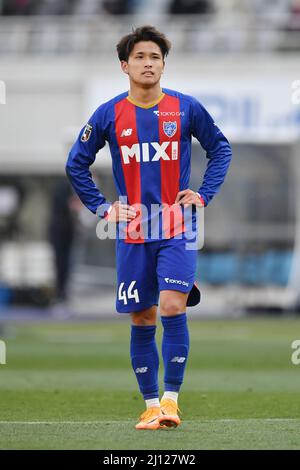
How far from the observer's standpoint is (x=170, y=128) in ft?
26.1

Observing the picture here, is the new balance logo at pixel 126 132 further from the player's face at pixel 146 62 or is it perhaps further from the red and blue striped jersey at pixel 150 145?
the player's face at pixel 146 62

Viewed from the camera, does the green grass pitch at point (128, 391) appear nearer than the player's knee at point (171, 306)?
Yes

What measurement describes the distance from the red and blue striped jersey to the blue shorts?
0.06m

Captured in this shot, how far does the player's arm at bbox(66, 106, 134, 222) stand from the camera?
805 cm

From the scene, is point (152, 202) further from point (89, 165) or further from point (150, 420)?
point (150, 420)

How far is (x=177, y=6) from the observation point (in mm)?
26516

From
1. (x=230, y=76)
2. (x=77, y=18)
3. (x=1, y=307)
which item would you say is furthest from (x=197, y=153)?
(x=77, y=18)

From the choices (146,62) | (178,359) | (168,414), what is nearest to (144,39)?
(146,62)

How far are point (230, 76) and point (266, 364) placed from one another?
36.7 feet

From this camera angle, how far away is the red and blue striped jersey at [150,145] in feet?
26.0

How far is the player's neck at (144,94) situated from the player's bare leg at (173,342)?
1.18 metres

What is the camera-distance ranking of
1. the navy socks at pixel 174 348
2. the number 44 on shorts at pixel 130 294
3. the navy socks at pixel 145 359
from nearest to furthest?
the navy socks at pixel 174 348 → the number 44 on shorts at pixel 130 294 → the navy socks at pixel 145 359

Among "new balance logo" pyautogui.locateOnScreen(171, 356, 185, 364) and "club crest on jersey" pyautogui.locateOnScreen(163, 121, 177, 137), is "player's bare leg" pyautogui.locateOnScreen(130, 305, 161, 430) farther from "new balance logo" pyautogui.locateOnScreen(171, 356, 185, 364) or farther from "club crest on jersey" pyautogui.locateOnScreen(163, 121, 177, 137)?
"club crest on jersey" pyautogui.locateOnScreen(163, 121, 177, 137)

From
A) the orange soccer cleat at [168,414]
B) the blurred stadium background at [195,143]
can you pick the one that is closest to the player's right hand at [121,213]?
the orange soccer cleat at [168,414]
